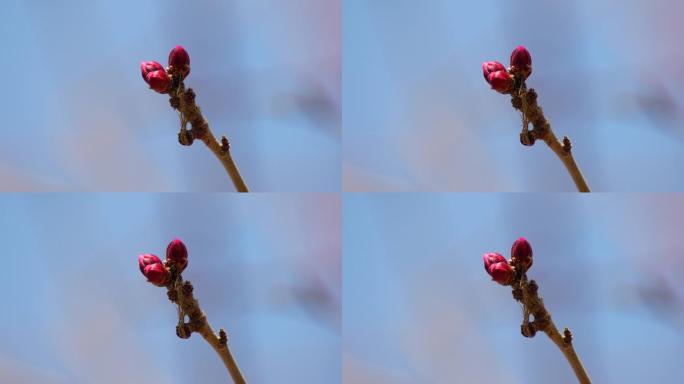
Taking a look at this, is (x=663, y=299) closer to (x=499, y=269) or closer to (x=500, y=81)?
(x=499, y=269)

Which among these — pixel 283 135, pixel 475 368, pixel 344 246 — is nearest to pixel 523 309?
pixel 475 368

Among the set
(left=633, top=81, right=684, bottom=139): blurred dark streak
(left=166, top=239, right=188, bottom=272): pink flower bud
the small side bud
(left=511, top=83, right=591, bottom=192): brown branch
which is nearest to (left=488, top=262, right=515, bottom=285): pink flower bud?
the small side bud

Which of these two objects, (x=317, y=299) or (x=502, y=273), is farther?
(x=317, y=299)

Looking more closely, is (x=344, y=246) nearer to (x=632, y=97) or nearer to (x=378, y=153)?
(x=378, y=153)

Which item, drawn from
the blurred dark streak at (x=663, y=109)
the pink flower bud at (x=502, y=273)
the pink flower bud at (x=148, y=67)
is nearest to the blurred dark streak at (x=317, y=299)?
the pink flower bud at (x=502, y=273)

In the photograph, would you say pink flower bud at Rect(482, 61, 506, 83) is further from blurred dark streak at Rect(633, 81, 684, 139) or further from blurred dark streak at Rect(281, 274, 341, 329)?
blurred dark streak at Rect(281, 274, 341, 329)

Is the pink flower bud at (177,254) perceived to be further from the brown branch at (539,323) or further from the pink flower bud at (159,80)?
the brown branch at (539,323)

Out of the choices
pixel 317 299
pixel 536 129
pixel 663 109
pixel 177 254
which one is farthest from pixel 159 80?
pixel 663 109
